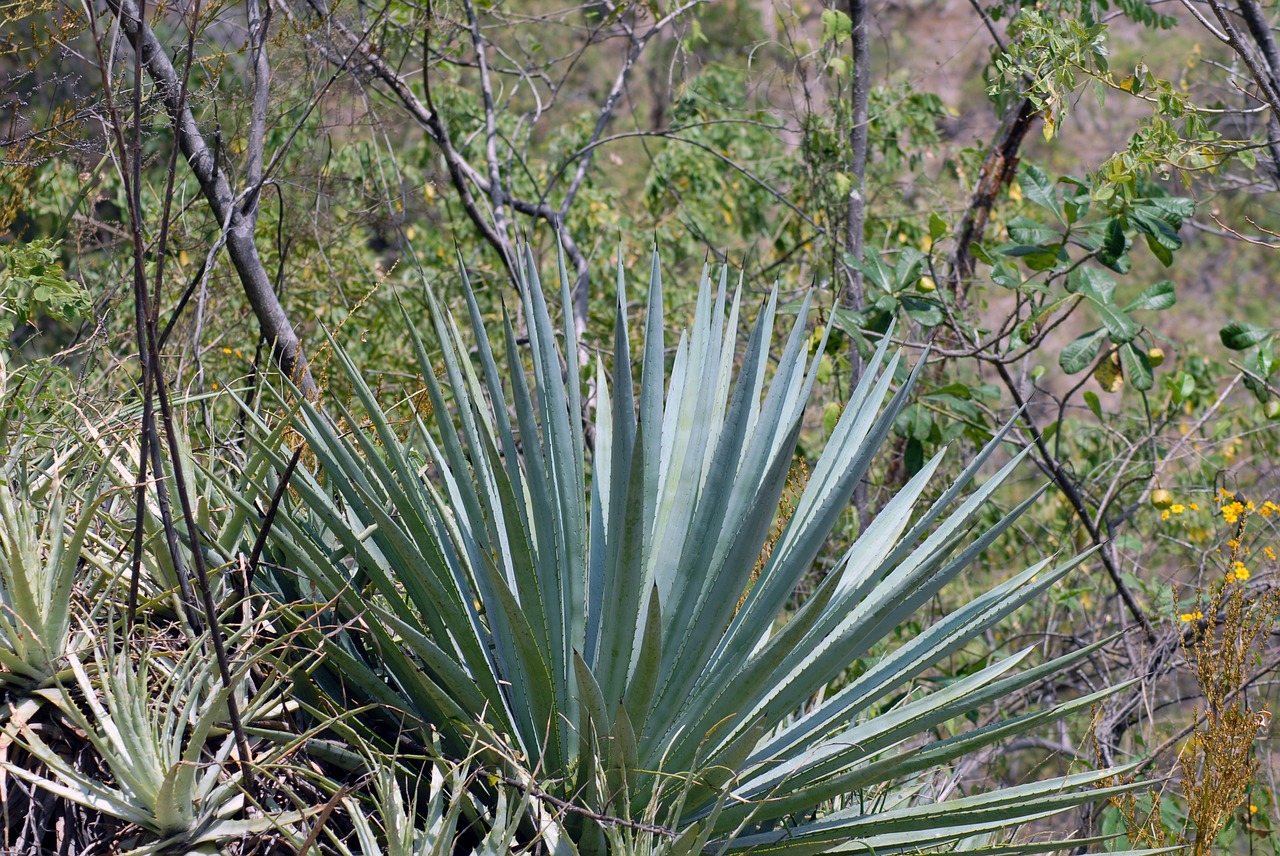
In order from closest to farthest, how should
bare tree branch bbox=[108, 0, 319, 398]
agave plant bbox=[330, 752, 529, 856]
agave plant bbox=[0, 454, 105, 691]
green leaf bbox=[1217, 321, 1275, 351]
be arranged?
agave plant bbox=[330, 752, 529, 856], agave plant bbox=[0, 454, 105, 691], bare tree branch bbox=[108, 0, 319, 398], green leaf bbox=[1217, 321, 1275, 351]

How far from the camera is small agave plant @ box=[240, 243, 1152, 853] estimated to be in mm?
1592

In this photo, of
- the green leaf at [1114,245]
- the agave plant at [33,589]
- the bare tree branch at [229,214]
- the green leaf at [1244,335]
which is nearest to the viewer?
the agave plant at [33,589]

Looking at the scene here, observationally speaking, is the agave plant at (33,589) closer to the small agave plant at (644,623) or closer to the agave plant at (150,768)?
the agave plant at (150,768)

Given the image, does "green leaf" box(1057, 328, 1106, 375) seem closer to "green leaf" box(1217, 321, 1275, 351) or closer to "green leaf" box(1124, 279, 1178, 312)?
"green leaf" box(1124, 279, 1178, 312)

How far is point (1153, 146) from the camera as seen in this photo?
242cm

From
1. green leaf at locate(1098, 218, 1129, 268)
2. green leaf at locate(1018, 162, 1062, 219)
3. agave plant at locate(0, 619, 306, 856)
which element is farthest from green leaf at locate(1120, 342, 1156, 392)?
agave plant at locate(0, 619, 306, 856)

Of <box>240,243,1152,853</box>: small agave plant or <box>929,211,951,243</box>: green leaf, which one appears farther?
<box>929,211,951,243</box>: green leaf

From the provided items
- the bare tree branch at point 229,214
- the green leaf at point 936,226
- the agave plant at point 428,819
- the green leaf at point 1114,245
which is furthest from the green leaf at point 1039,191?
the agave plant at point 428,819

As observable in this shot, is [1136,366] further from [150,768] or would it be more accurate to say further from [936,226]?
[150,768]

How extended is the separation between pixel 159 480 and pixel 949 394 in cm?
217

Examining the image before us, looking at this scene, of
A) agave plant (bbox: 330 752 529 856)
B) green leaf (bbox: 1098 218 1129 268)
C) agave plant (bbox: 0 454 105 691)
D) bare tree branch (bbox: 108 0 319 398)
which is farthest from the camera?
green leaf (bbox: 1098 218 1129 268)

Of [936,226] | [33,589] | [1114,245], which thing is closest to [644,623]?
[33,589]

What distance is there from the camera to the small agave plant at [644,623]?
5.22 feet

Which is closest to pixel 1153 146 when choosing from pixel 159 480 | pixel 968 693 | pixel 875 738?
pixel 968 693
